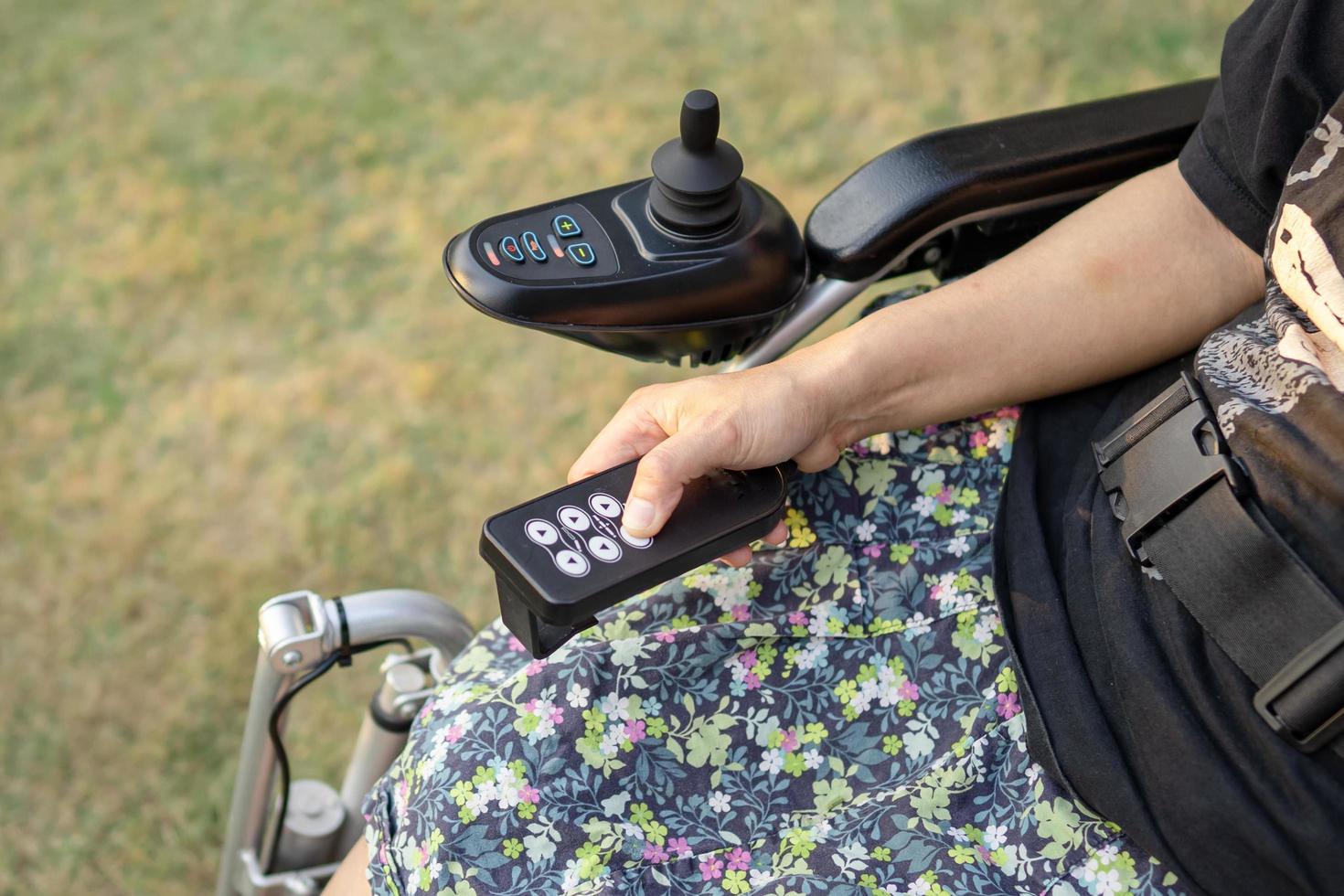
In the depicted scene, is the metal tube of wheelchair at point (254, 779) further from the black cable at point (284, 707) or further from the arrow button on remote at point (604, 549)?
the arrow button on remote at point (604, 549)

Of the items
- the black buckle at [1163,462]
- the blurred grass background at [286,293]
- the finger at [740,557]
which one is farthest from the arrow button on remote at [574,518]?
the blurred grass background at [286,293]

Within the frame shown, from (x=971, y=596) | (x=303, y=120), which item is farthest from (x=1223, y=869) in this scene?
(x=303, y=120)

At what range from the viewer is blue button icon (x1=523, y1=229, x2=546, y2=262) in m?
0.85

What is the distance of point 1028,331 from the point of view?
34.4 inches

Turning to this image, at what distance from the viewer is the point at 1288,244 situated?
2.50ft

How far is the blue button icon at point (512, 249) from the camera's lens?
85cm

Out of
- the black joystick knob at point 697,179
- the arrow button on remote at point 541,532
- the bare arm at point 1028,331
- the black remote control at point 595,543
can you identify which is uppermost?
the black joystick knob at point 697,179

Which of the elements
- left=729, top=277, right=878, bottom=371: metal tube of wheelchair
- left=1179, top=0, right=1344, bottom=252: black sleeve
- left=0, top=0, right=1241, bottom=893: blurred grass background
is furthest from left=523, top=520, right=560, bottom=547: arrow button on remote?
left=0, top=0, right=1241, bottom=893: blurred grass background

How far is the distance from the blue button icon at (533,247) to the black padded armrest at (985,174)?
A: 204mm

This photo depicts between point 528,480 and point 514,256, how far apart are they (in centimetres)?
103

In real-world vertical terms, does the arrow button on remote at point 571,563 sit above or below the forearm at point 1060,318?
below

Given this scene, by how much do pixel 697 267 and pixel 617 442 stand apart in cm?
14

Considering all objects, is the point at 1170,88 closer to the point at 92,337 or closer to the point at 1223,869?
the point at 1223,869

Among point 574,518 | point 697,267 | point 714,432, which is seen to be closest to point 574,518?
point 574,518
